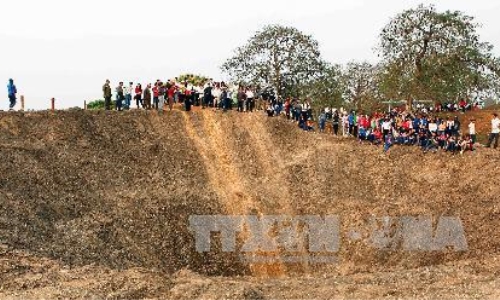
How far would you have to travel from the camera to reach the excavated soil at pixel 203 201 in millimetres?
20016

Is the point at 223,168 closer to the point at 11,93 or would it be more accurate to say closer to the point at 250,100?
the point at 250,100

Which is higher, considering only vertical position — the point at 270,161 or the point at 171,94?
the point at 171,94

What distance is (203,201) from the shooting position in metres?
31.5

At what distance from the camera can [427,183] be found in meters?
32.8

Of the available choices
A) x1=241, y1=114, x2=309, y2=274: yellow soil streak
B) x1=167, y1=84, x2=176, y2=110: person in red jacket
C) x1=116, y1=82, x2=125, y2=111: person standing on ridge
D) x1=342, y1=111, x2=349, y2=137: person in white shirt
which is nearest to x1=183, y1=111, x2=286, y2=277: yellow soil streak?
x1=167, y1=84, x2=176, y2=110: person in red jacket

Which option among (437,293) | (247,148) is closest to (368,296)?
(437,293)

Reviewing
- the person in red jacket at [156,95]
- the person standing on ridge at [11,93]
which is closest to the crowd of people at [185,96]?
the person in red jacket at [156,95]

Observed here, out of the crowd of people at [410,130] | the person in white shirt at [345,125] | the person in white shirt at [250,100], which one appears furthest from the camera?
the person in white shirt at [250,100]

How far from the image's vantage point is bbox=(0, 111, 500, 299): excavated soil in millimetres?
20016

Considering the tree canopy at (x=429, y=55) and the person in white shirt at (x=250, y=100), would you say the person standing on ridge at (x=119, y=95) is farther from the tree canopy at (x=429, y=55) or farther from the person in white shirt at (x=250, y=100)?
the tree canopy at (x=429, y=55)

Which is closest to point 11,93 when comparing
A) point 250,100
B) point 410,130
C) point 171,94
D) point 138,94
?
point 138,94

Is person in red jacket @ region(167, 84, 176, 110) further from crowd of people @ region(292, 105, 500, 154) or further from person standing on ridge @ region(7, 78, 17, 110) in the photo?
person standing on ridge @ region(7, 78, 17, 110)

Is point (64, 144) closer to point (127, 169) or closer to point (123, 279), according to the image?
point (127, 169)

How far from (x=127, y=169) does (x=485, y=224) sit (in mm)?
17446
